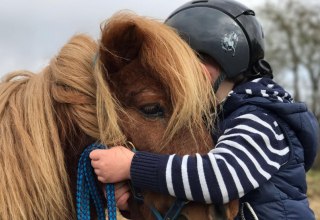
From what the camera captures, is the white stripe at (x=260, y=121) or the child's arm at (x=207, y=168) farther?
the white stripe at (x=260, y=121)

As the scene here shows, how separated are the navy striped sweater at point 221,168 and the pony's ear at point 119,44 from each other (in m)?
0.38

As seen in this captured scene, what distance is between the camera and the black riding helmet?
7.48 ft

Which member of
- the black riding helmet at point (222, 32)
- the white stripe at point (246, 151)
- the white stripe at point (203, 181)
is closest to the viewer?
the white stripe at point (203, 181)

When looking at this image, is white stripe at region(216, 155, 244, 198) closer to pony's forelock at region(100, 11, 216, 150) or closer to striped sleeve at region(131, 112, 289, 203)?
striped sleeve at region(131, 112, 289, 203)

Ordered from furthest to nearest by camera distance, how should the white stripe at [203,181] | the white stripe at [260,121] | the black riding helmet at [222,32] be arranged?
1. the black riding helmet at [222,32]
2. the white stripe at [260,121]
3. the white stripe at [203,181]

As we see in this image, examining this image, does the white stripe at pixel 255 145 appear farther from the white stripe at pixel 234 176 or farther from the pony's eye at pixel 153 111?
the pony's eye at pixel 153 111

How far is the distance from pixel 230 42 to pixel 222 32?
0.06 metres

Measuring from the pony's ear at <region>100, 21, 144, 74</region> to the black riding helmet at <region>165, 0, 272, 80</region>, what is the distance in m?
0.39

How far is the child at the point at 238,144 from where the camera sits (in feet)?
6.13

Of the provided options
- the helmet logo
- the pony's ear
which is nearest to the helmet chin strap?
the helmet logo

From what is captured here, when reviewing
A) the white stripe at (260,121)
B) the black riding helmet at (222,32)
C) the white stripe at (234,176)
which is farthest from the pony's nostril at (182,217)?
the black riding helmet at (222,32)

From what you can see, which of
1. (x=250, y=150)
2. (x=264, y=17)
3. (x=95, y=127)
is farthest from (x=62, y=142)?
(x=264, y=17)

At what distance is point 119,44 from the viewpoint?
1.94m

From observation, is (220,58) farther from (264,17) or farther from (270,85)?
(264,17)
